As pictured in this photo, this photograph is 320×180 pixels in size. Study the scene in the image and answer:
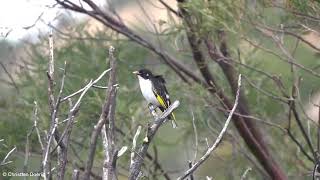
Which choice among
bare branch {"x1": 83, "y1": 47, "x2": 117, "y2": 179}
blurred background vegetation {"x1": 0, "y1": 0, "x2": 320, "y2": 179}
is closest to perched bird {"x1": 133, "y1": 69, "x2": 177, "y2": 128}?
blurred background vegetation {"x1": 0, "y1": 0, "x2": 320, "y2": 179}

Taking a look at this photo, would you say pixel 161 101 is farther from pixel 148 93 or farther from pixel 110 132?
pixel 110 132

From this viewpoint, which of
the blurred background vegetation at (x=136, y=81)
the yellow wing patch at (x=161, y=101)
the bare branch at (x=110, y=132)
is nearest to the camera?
the bare branch at (x=110, y=132)

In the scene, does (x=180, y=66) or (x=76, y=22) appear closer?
(x=180, y=66)

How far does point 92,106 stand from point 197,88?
1026mm

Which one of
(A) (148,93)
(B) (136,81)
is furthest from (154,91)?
(B) (136,81)

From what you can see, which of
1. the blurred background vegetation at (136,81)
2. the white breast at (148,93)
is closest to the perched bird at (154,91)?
the white breast at (148,93)

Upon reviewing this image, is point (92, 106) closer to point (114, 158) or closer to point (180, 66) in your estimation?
point (180, 66)

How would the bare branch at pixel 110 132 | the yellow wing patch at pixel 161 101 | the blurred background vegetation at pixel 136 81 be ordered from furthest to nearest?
the blurred background vegetation at pixel 136 81 → the yellow wing patch at pixel 161 101 → the bare branch at pixel 110 132

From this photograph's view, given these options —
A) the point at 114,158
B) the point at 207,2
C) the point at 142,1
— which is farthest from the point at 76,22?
the point at 114,158

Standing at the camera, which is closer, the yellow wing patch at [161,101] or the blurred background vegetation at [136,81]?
the yellow wing patch at [161,101]

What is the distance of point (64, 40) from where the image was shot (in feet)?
26.8

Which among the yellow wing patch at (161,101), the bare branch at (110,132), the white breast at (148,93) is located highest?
the white breast at (148,93)

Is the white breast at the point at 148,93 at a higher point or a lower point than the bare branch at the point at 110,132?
higher

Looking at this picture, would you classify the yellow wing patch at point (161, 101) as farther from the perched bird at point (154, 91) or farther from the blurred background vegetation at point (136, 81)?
the blurred background vegetation at point (136, 81)
